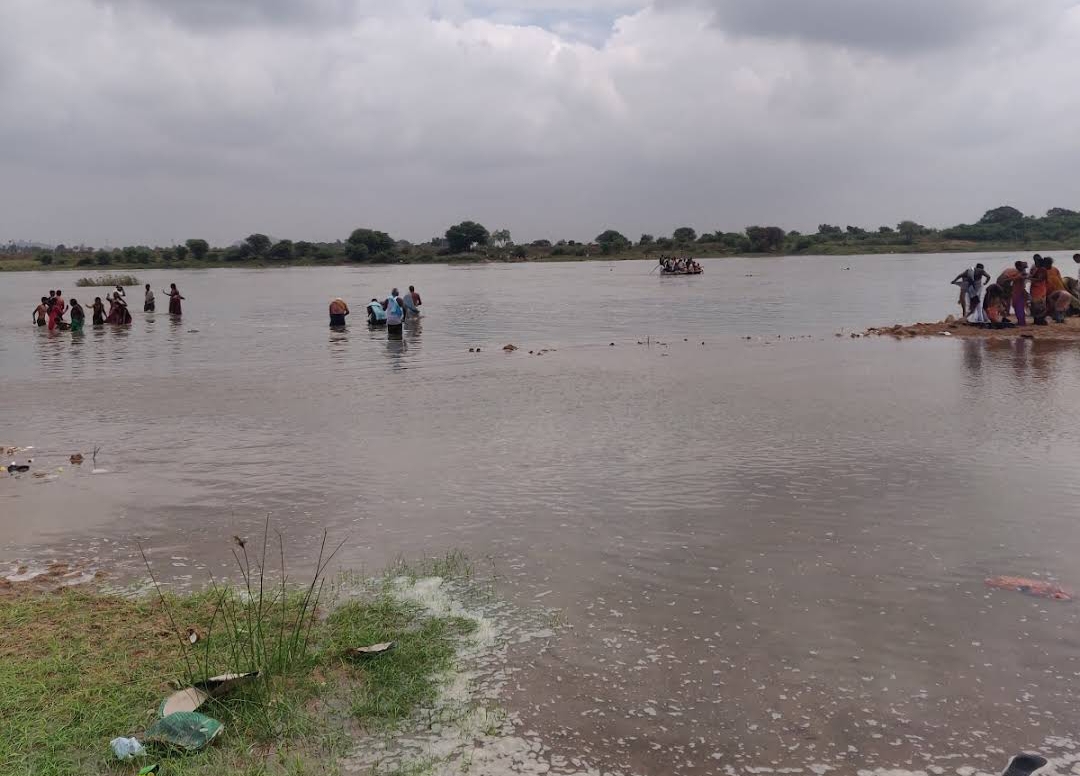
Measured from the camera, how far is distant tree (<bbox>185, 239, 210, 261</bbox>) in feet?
440

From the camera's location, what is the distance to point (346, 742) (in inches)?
176

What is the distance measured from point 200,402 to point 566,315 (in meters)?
23.1

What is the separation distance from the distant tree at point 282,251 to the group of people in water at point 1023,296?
127063mm

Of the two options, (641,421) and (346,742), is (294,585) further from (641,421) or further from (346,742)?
(641,421)

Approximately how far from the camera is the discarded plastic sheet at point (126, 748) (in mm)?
4215

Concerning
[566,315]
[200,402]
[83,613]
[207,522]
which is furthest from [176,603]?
[566,315]

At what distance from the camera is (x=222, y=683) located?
4703 millimetres

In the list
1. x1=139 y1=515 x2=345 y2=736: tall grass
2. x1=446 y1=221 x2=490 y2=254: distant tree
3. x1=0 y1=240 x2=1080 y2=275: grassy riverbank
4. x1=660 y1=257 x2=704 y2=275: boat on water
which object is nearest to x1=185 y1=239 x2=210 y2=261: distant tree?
x1=0 y1=240 x2=1080 y2=275: grassy riverbank

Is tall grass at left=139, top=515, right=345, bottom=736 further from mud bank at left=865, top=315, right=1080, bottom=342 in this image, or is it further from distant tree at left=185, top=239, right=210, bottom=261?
distant tree at left=185, top=239, right=210, bottom=261

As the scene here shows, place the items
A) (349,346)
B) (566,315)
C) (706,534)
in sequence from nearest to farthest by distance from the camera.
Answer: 1. (706,534)
2. (349,346)
3. (566,315)

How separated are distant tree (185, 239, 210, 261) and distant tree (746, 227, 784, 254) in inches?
3389

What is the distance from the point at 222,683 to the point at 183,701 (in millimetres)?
207

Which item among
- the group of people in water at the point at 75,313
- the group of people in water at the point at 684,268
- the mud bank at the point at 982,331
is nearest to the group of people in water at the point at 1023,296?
the mud bank at the point at 982,331

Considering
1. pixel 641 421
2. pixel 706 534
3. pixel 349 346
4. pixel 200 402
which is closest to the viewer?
pixel 706 534
